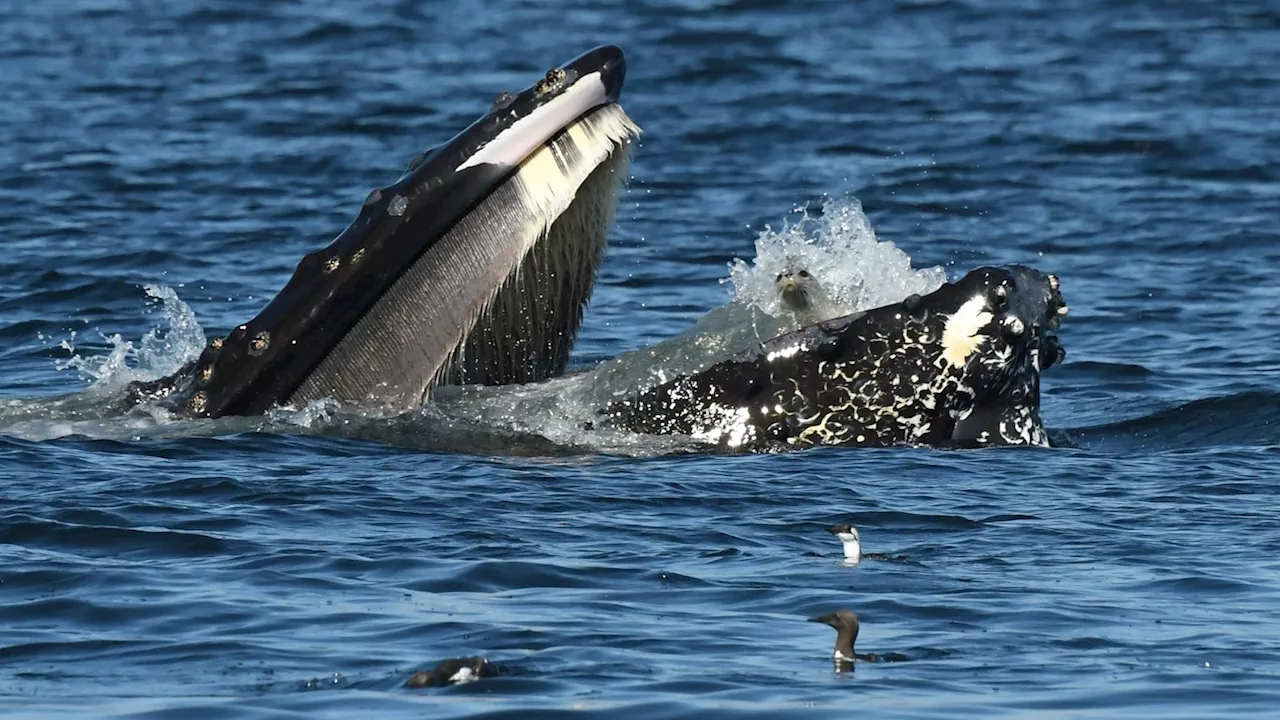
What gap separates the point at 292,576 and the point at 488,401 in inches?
77.0

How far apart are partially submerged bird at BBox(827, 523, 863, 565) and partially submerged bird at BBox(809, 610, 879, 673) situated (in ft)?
3.64

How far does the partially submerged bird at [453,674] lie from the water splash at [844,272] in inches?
131

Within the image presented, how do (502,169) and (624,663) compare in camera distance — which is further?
(502,169)

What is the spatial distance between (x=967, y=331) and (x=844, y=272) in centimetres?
91

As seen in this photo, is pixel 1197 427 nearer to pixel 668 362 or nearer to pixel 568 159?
pixel 668 362

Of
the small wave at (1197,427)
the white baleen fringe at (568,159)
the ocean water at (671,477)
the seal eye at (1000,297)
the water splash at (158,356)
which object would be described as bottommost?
the small wave at (1197,427)

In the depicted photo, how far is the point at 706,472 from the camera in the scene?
959 centimetres

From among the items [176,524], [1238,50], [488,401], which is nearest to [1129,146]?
[1238,50]

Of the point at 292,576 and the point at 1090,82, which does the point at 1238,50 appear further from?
the point at 292,576

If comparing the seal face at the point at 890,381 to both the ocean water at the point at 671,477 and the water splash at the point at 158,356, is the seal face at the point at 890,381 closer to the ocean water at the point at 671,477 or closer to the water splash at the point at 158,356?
the ocean water at the point at 671,477

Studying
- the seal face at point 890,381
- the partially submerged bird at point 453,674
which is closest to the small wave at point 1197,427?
the seal face at point 890,381

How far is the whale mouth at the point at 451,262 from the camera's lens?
896cm

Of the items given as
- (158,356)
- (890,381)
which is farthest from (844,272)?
(158,356)

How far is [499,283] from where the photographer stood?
928 cm
